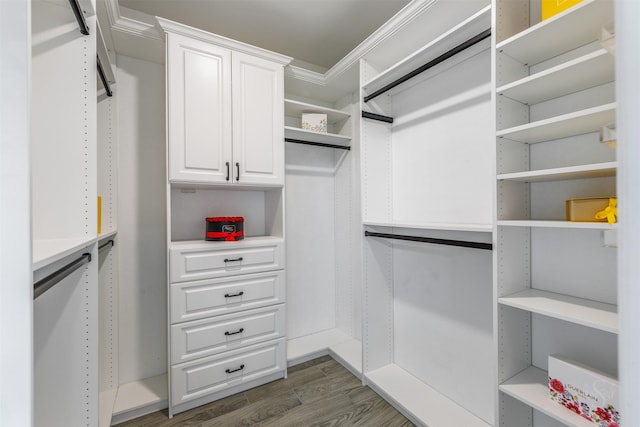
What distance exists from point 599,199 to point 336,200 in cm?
197

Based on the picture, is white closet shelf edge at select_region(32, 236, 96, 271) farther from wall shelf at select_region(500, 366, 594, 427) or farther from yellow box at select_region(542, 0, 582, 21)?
yellow box at select_region(542, 0, 582, 21)

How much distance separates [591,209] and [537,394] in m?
0.79

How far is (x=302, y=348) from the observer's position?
2.44 meters

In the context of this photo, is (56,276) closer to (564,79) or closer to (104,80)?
(104,80)

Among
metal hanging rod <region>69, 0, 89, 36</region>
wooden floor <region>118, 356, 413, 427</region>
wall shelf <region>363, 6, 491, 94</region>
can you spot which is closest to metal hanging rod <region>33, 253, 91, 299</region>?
metal hanging rod <region>69, 0, 89, 36</region>

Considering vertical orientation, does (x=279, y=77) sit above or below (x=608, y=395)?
above

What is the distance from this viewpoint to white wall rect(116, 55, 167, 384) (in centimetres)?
198

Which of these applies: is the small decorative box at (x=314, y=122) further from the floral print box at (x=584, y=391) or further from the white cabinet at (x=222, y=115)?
the floral print box at (x=584, y=391)

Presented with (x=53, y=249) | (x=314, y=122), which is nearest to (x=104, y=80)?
(x=53, y=249)

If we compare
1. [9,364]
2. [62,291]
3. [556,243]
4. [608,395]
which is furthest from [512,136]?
[62,291]

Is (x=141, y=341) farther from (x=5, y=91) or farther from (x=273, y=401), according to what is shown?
(x=5, y=91)

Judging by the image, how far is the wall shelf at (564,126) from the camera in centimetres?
97

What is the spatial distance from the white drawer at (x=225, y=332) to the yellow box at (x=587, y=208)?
174 cm

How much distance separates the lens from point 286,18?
2102 millimetres
